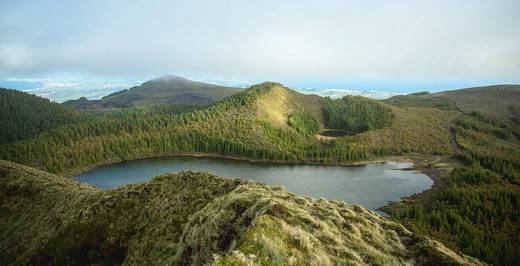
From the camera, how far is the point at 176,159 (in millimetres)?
186500

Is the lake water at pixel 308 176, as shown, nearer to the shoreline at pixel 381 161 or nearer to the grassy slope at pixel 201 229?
the shoreline at pixel 381 161

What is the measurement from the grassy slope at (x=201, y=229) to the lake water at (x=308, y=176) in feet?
283

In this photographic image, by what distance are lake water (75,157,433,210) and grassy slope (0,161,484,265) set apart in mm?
86175

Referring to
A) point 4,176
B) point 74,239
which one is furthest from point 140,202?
point 4,176

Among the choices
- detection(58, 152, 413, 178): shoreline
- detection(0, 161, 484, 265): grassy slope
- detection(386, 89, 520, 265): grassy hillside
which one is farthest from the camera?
detection(58, 152, 413, 178): shoreline

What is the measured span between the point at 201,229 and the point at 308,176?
130 metres

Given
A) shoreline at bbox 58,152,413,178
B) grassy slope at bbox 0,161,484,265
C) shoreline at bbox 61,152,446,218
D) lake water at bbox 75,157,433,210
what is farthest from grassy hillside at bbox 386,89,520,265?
grassy slope at bbox 0,161,484,265

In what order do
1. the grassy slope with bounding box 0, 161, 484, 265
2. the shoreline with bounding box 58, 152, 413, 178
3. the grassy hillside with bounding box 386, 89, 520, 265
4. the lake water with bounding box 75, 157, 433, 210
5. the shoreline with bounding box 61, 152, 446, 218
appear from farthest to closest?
the shoreline with bounding box 58, 152, 413, 178 < the shoreline with bounding box 61, 152, 446, 218 < the lake water with bounding box 75, 157, 433, 210 < the grassy hillside with bounding box 386, 89, 520, 265 < the grassy slope with bounding box 0, 161, 484, 265

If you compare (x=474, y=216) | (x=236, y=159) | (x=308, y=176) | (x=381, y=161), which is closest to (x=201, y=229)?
(x=474, y=216)

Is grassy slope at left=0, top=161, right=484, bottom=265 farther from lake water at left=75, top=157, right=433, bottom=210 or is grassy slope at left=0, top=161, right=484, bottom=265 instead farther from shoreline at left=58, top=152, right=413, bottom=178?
shoreline at left=58, top=152, right=413, bottom=178

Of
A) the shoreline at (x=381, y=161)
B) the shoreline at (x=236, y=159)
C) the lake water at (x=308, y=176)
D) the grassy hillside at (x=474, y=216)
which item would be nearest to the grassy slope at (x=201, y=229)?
the grassy hillside at (x=474, y=216)

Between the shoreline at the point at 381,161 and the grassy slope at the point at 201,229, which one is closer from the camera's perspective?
the grassy slope at the point at 201,229

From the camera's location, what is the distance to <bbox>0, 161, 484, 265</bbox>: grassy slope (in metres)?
22.6

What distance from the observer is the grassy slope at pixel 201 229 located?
74.2 feet
